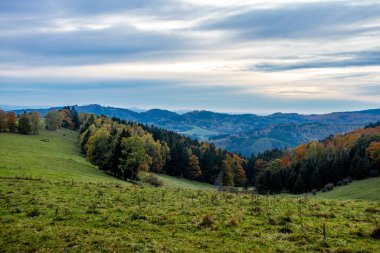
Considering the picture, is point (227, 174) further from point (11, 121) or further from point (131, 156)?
point (11, 121)

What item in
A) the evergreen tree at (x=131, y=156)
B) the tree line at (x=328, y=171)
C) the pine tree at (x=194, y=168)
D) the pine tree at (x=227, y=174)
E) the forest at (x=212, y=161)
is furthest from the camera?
the pine tree at (x=227, y=174)

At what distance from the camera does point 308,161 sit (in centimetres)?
10338

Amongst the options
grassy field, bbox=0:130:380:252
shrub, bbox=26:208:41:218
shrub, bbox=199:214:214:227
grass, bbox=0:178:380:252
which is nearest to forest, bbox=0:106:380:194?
grassy field, bbox=0:130:380:252

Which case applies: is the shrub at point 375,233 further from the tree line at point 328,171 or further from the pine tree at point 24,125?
the pine tree at point 24,125

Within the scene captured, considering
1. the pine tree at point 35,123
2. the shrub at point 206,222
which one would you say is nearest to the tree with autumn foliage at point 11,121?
the pine tree at point 35,123

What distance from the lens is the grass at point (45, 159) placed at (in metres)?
51.9

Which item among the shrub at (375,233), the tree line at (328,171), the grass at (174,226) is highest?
the shrub at (375,233)

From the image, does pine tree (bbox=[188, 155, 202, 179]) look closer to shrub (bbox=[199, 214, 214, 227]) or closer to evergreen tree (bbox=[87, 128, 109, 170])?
evergreen tree (bbox=[87, 128, 109, 170])

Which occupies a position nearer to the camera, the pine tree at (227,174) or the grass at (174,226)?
the grass at (174,226)

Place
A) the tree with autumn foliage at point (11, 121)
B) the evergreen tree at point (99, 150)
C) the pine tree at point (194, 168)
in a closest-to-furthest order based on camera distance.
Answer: the evergreen tree at point (99, 150), the tree with autumn foliage at point (11, 121), the pine tree at point (194, 168)

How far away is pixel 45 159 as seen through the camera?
72.6m

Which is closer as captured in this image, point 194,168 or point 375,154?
point 375,154

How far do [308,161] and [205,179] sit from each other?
51579 millimetres

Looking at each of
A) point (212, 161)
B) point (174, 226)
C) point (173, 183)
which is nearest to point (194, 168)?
point (212, 161)
